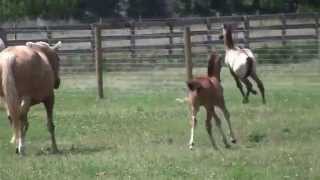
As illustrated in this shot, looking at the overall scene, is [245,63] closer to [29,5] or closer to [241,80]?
[241,80]

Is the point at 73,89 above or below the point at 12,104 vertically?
below

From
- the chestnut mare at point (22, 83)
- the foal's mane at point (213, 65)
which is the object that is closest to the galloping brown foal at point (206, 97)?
the foal's mane at point (213, 65)

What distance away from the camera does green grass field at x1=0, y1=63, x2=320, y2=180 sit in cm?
988

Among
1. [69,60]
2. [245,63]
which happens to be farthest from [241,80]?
[69,60]

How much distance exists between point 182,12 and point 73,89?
39.2m

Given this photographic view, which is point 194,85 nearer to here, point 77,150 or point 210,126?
point 210,126

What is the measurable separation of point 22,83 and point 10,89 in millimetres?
300

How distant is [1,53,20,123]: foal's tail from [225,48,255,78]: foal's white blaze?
8520mm

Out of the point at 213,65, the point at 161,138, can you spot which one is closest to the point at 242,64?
the point at 161,138

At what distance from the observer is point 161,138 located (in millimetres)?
13953

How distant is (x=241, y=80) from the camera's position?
20.4m

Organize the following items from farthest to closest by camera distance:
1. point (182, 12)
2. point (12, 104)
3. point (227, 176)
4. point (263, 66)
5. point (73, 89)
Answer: point (182, 12) → point (263, 66) → point (73, 89) → point (12, 104) → point (227, 176)

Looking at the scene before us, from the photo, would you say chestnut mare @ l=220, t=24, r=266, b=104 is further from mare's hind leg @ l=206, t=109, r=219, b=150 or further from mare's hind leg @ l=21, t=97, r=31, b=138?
mare's hind leg @ l=21, t=97, r=31, b=138

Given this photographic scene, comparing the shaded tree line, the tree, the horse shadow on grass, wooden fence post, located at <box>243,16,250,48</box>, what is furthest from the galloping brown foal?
the tree
